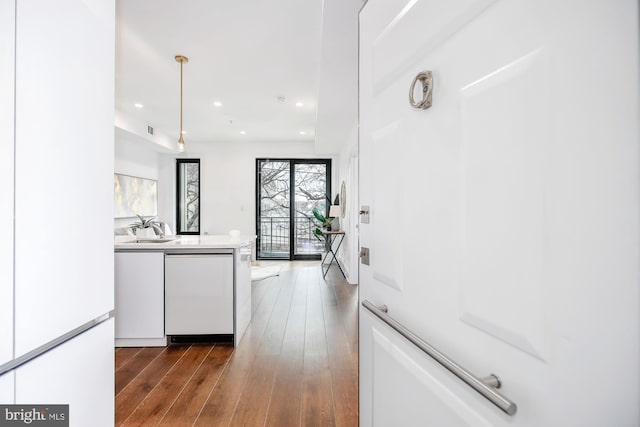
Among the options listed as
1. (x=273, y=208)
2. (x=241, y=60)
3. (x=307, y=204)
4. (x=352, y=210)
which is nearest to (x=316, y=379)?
(x=241, y=60)

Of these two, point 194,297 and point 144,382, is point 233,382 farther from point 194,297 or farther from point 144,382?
point 194,297

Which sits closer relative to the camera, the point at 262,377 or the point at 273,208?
the point at 262,377

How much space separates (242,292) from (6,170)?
241 centimetres

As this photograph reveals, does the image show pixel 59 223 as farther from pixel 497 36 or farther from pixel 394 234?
pixel 497 36

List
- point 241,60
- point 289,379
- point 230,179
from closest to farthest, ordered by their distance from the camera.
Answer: point 289,379 → point 241,60 → point 230,179

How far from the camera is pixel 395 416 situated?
0.99 meters

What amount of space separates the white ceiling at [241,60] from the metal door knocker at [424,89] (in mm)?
1377

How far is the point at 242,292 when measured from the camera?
9.80ft

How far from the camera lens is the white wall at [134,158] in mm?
5508

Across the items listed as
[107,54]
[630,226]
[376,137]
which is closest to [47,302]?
[107,54]

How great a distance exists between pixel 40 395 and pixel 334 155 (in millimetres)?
6621

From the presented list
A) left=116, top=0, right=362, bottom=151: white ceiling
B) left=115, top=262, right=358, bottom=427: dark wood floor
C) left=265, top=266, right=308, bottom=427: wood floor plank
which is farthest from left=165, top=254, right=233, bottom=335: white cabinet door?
left=116, top=0, right=362, bottom=151: white ceiling

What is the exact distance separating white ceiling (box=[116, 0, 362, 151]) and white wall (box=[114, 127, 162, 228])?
23.1 inches

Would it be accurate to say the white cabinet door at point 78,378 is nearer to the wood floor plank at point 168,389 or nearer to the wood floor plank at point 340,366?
the wood floor plank at point 168,389
